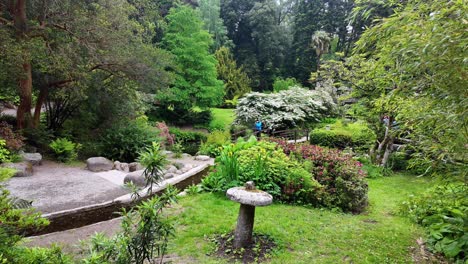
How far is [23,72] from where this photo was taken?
22.6 ft

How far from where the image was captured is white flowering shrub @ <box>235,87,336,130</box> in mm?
15141

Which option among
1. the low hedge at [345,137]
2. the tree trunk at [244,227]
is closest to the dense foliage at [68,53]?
the tree trunk at [244,227]

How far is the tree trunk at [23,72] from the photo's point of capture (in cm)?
694

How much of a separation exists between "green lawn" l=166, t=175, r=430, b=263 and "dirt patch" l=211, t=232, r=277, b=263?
99 mm

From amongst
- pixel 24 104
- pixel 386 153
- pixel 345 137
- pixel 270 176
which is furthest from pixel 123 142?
pixel 386 153

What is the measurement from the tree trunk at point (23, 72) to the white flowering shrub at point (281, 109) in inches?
373

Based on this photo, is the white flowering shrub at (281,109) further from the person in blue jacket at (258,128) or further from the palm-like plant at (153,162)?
the palm-like plant at (153,162)

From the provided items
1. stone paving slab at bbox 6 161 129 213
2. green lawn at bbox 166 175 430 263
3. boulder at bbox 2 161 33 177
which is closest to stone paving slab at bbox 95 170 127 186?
stone paving slab at bbox 6 161 129 213

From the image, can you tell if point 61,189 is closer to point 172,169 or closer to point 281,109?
point 172,169

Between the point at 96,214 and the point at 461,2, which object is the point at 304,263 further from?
the point at 96,214

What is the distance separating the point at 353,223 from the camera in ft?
15.0

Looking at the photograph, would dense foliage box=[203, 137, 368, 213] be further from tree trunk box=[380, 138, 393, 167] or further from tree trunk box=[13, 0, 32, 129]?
tree trunk box=[13, 0, 32, 129]

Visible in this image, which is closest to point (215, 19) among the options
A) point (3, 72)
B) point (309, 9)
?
point (309, 9)

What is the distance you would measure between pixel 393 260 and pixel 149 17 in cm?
1018
